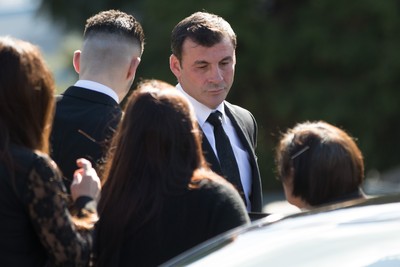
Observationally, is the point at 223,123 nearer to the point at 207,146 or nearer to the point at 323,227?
the point at 207,146

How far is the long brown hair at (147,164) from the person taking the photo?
3594mm

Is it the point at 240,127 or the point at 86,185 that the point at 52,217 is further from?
the point at 240,127

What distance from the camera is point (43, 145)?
3.60 metres

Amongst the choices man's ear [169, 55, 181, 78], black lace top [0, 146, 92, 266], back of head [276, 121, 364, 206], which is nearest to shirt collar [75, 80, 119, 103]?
man's ear [169, 55, 181, 78]

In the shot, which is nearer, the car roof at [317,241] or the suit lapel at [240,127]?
the car roof at [317,241]

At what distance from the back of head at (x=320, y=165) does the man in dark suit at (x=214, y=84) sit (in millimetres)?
389

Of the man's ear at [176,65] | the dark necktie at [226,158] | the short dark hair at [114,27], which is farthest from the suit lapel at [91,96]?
the man's ear at [176,65]

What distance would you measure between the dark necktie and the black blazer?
0.10 meters

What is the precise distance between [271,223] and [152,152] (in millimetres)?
493

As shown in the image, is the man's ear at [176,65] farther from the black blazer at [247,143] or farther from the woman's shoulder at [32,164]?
the woman's shoulder at [32,164]

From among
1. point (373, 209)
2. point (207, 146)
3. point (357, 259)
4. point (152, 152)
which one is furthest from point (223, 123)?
point (357, 259)

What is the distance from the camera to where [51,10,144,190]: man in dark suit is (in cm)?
437

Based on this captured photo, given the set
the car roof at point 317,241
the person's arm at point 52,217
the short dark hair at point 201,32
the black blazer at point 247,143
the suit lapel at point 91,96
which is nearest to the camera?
the car roof at point 317,241

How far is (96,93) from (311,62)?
12.0 meters
